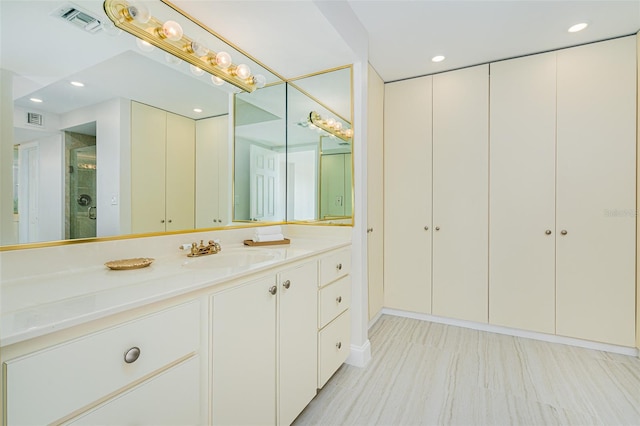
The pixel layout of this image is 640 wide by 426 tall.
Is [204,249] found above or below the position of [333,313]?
above

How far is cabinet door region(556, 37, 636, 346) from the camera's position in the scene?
6.84ft

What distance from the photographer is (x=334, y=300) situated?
5.71 feet

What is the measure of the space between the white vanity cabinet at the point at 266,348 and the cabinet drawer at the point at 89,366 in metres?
0.16

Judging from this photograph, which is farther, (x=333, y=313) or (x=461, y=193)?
(x=461, y=193)

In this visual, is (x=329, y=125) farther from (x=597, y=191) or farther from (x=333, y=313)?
(x=597, y=191)

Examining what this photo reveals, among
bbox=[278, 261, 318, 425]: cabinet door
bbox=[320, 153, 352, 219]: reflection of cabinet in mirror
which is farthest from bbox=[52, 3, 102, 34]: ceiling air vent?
bbox=[320, 153, 352, 219]: reflection of cabinet in mirror

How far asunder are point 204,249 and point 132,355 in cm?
80

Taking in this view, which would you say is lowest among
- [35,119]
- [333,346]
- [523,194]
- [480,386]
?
[480,386]

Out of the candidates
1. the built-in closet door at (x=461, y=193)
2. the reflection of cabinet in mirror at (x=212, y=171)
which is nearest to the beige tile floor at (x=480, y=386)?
A: the built-in closet door at (x=461, y=193)

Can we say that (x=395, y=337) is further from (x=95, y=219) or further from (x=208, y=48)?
(x=208, y=48)

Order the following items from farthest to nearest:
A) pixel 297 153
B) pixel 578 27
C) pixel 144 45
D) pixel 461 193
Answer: pixel 461 193
pixel 297 153
pixel 578 27
pixel 144 45

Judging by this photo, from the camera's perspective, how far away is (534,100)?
92.0 inches

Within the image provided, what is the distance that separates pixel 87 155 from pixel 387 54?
7.45 ft

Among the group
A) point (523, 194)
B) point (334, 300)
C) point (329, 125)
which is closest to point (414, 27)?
point (329, 125)
